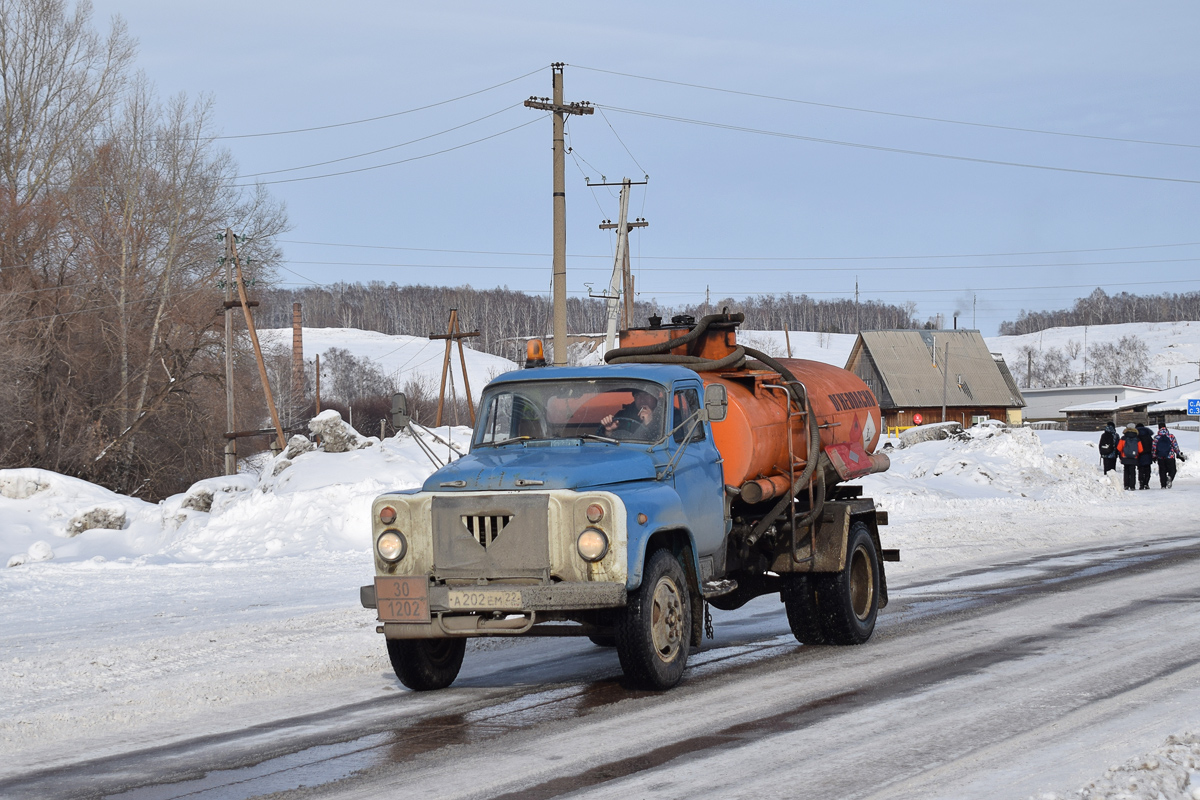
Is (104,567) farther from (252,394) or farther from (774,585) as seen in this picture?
(252,394)

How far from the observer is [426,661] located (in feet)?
27.6

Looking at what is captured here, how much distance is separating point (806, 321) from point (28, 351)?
170 m

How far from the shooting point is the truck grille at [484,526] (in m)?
7.60

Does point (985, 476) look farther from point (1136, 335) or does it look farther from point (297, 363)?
point (1136, 335)

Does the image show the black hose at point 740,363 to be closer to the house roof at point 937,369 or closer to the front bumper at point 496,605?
the front bumper at point 496,605

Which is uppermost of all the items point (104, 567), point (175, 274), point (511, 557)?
point (175, 274)

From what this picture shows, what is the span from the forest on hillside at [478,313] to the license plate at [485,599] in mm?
132160

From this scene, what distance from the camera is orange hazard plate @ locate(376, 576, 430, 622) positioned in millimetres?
7559

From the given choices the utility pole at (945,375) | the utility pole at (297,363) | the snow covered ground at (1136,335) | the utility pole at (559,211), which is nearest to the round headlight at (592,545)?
the utility pole at (559,211)

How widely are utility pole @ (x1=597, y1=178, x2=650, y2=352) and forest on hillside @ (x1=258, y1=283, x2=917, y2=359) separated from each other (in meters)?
93.5

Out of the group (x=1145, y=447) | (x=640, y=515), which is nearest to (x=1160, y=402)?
(x=1145, y=447)

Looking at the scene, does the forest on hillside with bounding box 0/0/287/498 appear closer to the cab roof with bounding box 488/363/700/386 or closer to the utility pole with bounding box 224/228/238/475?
the utility pole with bounding box 224/228/238/475

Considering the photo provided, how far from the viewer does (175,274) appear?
136ft

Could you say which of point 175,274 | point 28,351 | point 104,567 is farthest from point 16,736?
point 175,274
